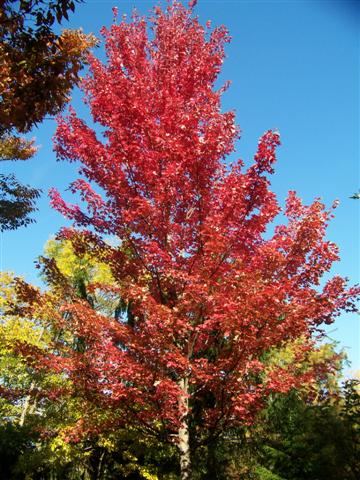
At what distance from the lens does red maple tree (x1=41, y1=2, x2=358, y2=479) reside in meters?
5.26

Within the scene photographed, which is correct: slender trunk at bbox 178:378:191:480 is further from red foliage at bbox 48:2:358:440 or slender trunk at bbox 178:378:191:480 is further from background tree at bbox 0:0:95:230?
background tree at bbox 0:0:95:230

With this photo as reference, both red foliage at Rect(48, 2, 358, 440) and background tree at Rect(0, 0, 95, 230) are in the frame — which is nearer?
background tree at Rect(0, 0, 95, 230)

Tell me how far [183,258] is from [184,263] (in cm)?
14

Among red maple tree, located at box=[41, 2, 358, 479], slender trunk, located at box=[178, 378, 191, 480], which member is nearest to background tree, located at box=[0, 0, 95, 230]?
red maple tree, located at box=[41, 2, 358, 479]

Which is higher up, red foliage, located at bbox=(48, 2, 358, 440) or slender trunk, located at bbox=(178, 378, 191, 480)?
red foliage, located at bbox=(48, 2, 358, 440)

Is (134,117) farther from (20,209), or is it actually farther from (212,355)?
(20,209)

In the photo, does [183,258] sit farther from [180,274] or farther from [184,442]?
[184,442]

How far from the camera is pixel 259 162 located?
5367 mm

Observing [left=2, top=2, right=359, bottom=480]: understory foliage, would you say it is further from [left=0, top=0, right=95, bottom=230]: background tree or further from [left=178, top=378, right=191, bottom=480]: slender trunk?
[left=0, top=0, right=95, bottom=230]: background tree

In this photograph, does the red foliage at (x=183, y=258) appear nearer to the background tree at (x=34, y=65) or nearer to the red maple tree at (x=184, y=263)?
the red maple tree at (x=184, y=263)

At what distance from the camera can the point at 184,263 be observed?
6133 millimetres

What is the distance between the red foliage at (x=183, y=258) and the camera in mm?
5258

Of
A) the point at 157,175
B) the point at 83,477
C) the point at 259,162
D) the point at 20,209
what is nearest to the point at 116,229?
the point at 157,175

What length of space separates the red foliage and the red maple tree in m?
0.02
